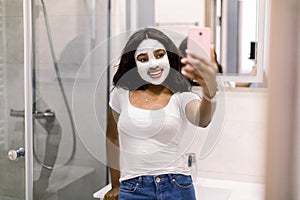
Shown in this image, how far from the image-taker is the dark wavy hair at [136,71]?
4.18ft

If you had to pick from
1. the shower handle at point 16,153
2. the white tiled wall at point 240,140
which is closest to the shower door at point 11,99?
the shower handle at point 16,153

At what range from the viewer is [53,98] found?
168 cm

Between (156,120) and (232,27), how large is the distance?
0.57 m

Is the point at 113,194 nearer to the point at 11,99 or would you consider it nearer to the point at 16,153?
the point at 16,153

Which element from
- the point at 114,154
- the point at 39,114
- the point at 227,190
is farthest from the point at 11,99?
the point at 227,190

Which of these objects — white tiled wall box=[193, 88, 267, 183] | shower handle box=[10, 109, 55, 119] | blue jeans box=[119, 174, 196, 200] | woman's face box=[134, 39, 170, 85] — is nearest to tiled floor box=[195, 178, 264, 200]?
white tiled wall box=[193, 88, 267, 183]

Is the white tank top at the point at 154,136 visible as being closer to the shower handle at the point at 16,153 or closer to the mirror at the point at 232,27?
the mirror at the point at 232,27

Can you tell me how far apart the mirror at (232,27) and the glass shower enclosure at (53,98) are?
36cm

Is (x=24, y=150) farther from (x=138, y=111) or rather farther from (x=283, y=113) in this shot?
(x=283, y=113)

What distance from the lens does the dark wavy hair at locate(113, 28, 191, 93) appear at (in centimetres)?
127

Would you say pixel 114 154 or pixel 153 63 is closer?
pixel 153 63

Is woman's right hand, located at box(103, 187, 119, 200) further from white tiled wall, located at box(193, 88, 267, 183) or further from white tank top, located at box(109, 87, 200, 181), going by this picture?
white tiled wall, located at box(193, 88, 267, 183)

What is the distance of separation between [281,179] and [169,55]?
991mm

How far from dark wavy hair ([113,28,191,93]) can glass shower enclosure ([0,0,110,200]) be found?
39 cm
